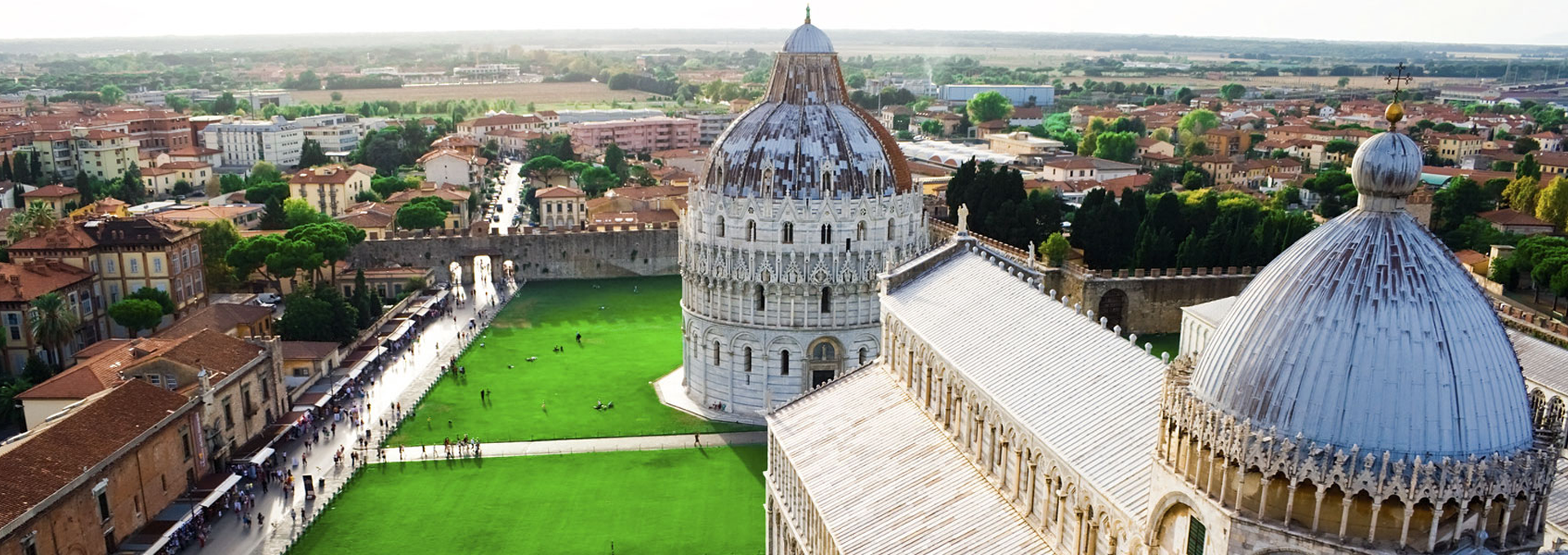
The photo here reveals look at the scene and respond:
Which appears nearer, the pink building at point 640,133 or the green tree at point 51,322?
the green tree at point 51,322

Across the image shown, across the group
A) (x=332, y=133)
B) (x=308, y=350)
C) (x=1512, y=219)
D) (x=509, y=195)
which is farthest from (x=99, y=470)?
(x=332, y=133)

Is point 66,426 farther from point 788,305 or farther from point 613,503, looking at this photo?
point 788,305

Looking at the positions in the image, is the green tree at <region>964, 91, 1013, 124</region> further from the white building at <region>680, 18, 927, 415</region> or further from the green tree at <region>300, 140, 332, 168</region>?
the white building at <region>680, 18, 927, 415</region>

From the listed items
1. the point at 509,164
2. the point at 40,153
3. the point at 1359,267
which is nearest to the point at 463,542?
the point at 1359,267

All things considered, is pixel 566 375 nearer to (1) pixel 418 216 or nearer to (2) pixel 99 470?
(2) pixel 99 470

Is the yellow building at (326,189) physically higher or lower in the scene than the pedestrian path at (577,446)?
higher

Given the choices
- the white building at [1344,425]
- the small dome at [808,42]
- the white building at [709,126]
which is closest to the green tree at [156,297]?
the small dome at [808,42]

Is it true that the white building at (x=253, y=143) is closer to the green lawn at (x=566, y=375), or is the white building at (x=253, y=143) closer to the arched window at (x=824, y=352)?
the green lawn at (x=566, y=375)
